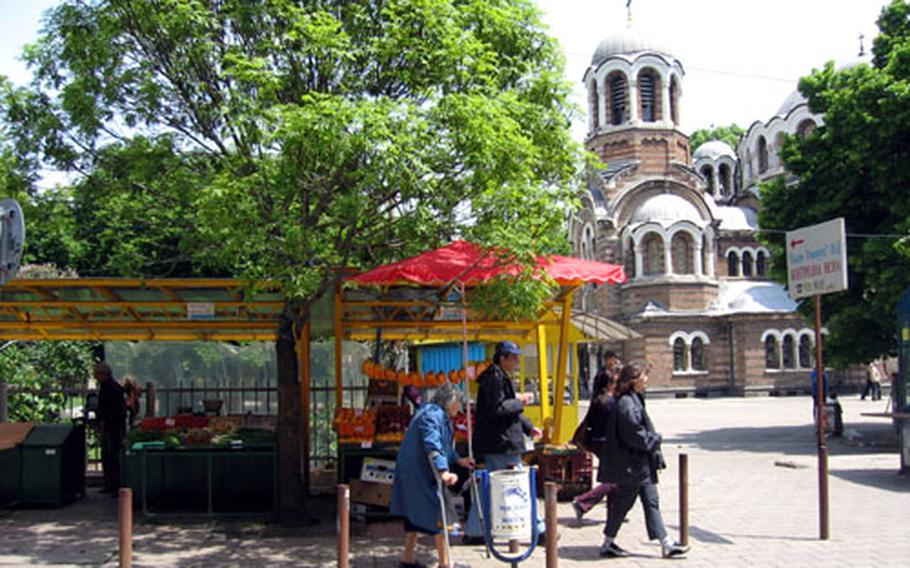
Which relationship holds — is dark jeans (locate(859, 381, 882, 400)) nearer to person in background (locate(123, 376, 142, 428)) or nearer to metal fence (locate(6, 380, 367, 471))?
metal fence (locate(6, 380, 367, 471))

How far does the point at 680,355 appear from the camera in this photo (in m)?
45.0

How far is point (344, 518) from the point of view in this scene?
6.39m

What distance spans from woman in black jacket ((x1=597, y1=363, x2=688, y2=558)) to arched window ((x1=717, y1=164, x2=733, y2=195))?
56105 millimetres

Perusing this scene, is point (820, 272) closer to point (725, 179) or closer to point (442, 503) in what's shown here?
point (442, 503)

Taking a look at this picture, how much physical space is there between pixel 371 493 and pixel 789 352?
132ft

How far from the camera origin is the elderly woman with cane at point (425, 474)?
7332 mm

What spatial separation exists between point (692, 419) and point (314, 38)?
22.9 metres

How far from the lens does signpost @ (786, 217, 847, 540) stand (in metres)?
8.80

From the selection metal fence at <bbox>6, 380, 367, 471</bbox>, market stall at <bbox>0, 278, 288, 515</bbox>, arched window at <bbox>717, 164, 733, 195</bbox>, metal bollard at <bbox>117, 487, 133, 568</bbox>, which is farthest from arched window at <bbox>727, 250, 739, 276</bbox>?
metal bollard at <bbox>117, 487, 133, 568</bbox>

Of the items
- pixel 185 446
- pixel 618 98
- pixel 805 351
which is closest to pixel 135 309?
pixel 185 446

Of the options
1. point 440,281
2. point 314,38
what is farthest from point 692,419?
point 314,38

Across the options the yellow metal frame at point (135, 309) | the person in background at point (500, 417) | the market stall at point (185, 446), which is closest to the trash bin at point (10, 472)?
the market stall at point (185, 446)

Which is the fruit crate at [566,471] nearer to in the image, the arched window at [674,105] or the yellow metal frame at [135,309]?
the yellow metal frame at [135,309]

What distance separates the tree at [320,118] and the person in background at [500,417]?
1.10 m
